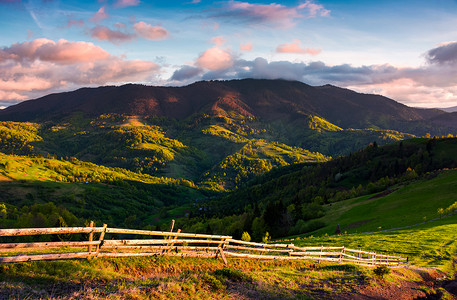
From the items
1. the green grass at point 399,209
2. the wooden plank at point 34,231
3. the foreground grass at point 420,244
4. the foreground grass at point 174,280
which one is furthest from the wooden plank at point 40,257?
the green grass at point 399,209

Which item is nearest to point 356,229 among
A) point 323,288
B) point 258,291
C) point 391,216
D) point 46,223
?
point 391,216

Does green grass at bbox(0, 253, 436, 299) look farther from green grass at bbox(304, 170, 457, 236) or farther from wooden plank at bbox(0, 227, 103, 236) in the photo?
green grass at bbox(304, 170, 457, 236)

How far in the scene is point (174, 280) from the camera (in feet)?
54.0

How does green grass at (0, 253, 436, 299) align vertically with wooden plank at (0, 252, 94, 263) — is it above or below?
below

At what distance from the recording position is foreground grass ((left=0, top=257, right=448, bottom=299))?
1295 cm

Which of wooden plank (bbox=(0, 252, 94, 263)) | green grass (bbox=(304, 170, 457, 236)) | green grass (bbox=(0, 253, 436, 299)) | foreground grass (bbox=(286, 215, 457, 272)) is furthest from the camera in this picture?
green grass (bbox=(304, 170, 457, 236))

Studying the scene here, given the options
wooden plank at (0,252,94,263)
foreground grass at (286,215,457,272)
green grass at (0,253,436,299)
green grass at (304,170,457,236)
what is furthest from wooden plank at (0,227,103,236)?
green grass at (304,170,457,236)

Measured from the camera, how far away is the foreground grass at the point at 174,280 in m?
13.0

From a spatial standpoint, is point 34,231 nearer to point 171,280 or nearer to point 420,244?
point 171,280

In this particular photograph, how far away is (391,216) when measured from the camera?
67.7 meters

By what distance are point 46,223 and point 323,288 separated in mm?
A: 120674

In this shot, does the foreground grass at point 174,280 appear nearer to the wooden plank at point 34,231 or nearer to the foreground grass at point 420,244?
the wooden plank at point 34,231

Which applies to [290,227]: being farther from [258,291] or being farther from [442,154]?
[442,154]

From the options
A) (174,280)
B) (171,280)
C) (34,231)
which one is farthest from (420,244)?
(34,231)
